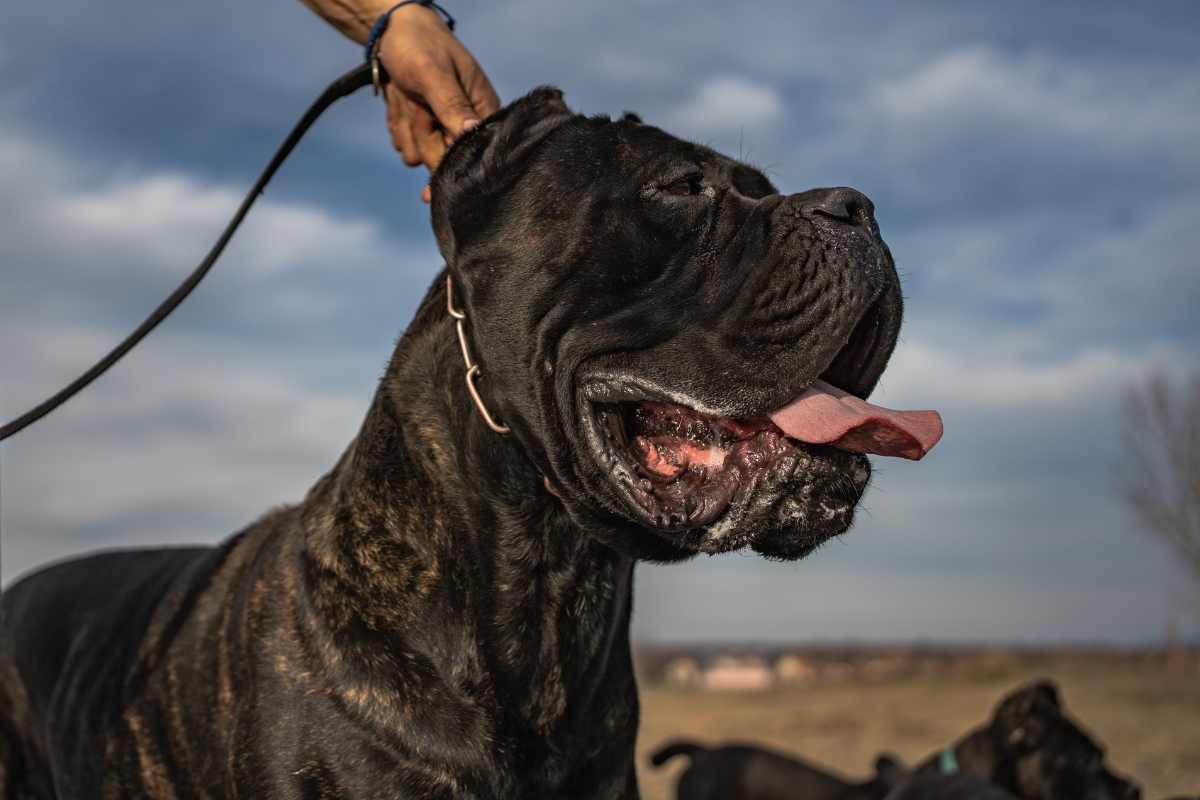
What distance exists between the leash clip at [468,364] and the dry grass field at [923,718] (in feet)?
30.4

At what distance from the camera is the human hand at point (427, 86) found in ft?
11.0

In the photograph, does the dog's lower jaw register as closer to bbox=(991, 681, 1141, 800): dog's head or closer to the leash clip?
the leash clip

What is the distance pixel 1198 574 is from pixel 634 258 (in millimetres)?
27195

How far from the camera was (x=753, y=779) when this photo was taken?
8.54 m

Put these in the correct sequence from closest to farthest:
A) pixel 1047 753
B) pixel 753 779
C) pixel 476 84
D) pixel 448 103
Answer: pixel 448 103
pixel 476 84
pixel 1047 753
pixel 753 779

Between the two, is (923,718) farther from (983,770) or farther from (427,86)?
(427,86)

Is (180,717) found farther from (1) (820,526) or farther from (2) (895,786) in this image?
(2) (895,786)

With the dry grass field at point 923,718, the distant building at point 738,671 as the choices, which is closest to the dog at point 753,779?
the dry grass field at point 923,718

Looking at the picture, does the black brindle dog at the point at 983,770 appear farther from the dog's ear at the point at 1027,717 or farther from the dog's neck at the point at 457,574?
the dog's neck at the point at 457,574

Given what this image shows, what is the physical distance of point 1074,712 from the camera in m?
18.8

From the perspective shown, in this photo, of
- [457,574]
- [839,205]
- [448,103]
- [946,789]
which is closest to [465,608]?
[457,574]

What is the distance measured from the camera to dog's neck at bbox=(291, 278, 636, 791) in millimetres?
2625

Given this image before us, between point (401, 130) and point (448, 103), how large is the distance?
0.27 m

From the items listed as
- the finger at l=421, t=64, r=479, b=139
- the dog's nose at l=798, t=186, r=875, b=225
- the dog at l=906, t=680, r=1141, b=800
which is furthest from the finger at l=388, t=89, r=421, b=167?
the dog at l=906, t=680, r=1141, b=800
